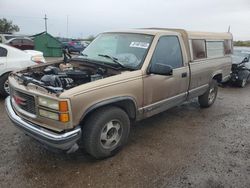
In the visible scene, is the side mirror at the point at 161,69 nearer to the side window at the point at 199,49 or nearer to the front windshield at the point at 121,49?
the front windshield at the point at 121,49

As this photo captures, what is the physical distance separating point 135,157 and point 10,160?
1.81m

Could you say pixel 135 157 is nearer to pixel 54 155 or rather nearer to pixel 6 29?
pixel 54 155

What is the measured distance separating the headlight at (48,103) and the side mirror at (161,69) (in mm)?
1622

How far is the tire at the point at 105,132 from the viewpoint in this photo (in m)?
3.27

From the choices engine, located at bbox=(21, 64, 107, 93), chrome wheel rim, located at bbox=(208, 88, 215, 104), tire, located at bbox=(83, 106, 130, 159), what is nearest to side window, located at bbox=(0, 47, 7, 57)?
engine, located at bbox=(21, 64, 107, 93)

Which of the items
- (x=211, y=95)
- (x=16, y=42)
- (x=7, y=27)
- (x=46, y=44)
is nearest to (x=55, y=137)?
(x=211, y=95)

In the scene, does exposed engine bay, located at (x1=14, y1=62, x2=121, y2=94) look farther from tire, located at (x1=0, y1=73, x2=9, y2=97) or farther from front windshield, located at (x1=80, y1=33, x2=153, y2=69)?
tire, located at (x1=0, y1=73, x2=9, y2=97)

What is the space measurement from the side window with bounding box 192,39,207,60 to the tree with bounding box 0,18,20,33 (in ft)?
181

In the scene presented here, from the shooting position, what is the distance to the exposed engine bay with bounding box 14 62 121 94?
134 inches

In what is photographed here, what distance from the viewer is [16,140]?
13.4 feet

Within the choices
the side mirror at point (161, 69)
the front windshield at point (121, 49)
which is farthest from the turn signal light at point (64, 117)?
the side mirror at point (161, 69)

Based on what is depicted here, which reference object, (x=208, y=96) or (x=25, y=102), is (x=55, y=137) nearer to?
(x=25, y=102)

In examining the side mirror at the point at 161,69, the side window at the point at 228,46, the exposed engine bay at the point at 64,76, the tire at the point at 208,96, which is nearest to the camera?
the exposed engine bay at the point at 64,76

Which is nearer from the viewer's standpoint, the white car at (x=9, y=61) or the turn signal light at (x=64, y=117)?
the turn signal light at (x=64, y=117)
